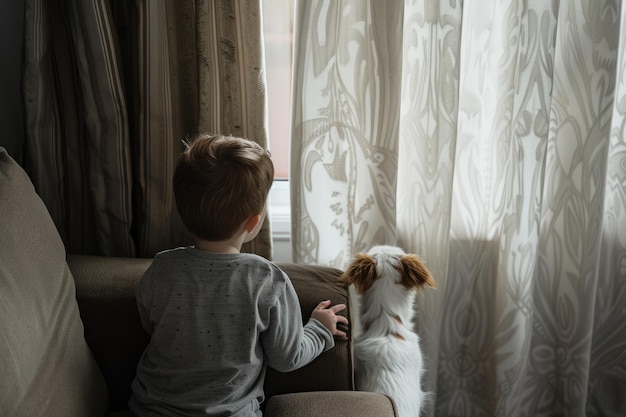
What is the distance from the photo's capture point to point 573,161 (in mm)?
1855

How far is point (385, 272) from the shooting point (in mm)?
1617

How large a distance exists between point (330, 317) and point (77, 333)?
0.56 m

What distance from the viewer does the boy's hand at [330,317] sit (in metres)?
1.47

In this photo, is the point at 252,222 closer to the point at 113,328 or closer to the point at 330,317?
the point at 330,317

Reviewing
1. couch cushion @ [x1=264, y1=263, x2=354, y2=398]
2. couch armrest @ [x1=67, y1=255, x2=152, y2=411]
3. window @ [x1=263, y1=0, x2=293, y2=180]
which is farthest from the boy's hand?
window @ [x1=263, y1=0, x2=293, y2=180]

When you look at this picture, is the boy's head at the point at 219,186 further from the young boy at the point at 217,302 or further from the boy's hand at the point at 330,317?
the boy's hand at the point at 330,317

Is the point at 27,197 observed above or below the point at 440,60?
below

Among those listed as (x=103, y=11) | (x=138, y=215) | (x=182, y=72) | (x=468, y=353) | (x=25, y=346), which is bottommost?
(x=468, y=353)

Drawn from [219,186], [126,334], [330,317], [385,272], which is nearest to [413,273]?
[385,272]

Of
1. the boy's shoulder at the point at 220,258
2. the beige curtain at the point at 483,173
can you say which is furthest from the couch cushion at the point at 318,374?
the beige curtain at the point at 483,173

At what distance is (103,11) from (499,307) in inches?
55.1

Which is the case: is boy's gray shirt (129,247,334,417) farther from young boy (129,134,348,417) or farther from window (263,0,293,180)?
window (263,0,293,180)

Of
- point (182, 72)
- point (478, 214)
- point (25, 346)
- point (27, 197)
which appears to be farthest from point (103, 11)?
point (478, 214)

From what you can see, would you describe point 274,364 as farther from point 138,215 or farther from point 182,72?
point 182,72
